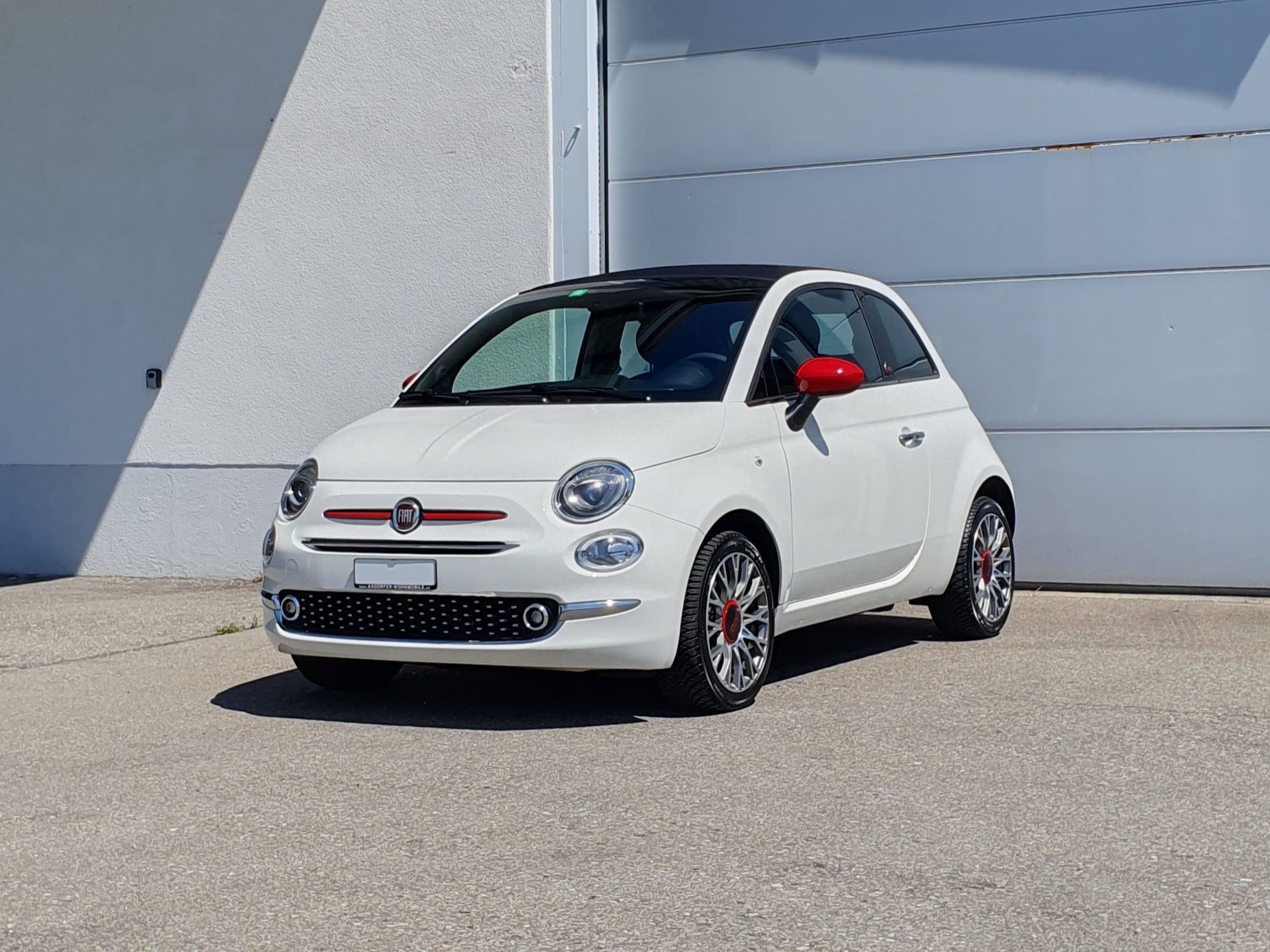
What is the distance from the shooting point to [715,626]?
584 centimetres

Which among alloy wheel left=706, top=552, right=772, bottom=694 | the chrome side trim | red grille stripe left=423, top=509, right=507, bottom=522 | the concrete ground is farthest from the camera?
alloy wheel left=706, top=552, right=772, bottom=694

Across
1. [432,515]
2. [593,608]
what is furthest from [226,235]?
[593,608]

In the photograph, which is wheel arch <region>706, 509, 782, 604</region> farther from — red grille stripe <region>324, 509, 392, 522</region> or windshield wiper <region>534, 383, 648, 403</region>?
red grille stripe <region>324, 509, 392, 522</region>

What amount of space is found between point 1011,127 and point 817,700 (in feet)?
15.5

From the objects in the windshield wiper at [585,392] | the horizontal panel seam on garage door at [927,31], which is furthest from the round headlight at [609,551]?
the horizontal panel seam on garage door at [927,31]

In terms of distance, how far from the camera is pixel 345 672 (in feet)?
21.1

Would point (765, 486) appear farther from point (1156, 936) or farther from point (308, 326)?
point (308, 326)

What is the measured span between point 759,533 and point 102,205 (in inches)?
287

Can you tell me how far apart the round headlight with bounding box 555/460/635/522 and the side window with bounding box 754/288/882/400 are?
0.88m

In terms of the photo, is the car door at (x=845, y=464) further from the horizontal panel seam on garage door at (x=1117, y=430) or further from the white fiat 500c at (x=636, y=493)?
the horizontal panel seam on garage door at (x=1117, y=430)

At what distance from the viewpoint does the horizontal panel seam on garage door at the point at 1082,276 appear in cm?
923

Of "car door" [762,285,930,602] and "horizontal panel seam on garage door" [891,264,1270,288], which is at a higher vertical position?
"horizontal panel seam on garage door" [891,264,1270,288]

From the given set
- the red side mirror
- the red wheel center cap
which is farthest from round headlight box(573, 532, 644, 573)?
the red side mirror

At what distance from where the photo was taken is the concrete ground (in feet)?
12.0
